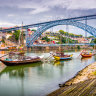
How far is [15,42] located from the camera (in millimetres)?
55906

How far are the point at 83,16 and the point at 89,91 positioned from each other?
93.6ft

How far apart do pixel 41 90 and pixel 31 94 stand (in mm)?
741

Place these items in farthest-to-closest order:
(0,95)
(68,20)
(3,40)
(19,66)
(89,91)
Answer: (3,40) < (68,20) < (19,66) < (0,95) < (89,91)

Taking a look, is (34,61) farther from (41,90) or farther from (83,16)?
(83,16)

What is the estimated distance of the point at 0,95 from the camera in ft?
27.7

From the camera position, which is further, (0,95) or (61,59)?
(61,59)

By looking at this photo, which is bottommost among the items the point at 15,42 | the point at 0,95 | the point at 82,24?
the point at 0,95

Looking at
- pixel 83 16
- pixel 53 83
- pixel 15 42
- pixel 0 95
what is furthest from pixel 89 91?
pixel 15 42

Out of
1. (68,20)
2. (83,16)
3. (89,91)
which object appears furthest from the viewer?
(68,20)

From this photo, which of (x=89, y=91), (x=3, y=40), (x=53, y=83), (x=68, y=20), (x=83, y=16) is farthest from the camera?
(x=3, y=40)

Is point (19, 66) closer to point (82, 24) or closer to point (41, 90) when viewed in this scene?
point (41, 90)

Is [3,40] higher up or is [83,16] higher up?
[83,16]

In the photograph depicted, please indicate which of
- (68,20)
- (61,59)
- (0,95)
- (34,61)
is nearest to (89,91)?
(0,95)

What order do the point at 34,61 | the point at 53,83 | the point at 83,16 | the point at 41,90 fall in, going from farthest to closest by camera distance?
the point at 83,16
the point at 34,61
the point at 53,83
the point at 41,90
